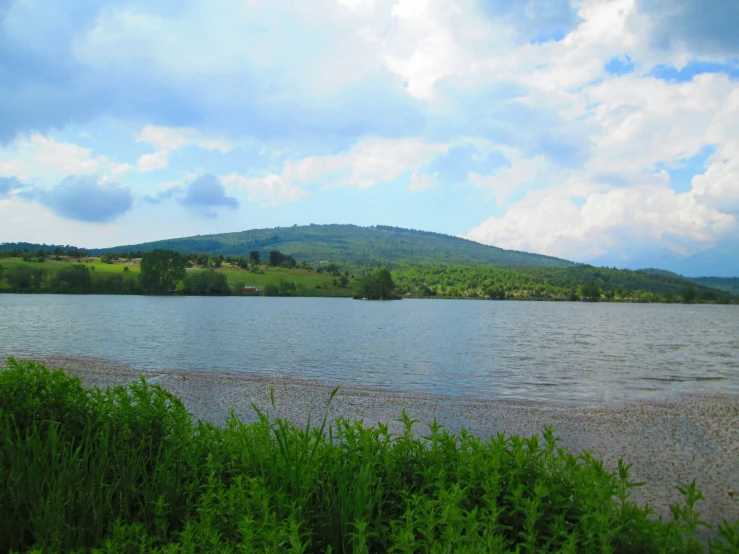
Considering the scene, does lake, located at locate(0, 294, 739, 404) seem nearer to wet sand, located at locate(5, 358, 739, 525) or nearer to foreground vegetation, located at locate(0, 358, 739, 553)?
wet sand, located at locate(5, 358, 739, 525)

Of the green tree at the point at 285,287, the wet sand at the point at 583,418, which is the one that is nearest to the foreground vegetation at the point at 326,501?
the wet sand at the point at 583,418

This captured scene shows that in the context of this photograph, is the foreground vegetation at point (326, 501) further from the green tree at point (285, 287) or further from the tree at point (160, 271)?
the green tree at point (285, 287)

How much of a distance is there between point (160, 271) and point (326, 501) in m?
182

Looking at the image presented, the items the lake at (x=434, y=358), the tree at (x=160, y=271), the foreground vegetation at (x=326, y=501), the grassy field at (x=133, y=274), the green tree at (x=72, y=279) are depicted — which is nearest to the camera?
the foreground vegetation at (x=326, y=501)

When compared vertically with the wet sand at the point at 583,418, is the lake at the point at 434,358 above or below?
below

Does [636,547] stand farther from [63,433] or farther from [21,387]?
[21,387]

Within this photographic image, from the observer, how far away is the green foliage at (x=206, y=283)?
179125mm

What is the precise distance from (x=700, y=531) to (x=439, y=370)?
2036 cm

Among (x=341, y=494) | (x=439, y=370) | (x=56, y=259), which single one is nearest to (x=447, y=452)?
(x=341, y=494)

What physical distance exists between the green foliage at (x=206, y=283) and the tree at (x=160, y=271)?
12.2 feet

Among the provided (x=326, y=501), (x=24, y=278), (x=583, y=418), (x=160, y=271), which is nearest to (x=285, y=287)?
(x=160, y=271)

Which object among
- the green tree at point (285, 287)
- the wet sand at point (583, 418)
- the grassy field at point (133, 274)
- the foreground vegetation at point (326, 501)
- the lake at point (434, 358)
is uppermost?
the grassy field at point (133, 274)

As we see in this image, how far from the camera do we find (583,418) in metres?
16.9

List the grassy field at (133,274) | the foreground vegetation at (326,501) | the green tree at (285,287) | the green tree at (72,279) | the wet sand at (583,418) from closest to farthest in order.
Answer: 1. the foreground vegetation at (326,501)
2. the wet sand at (583,418)
3. the green tree at (72,279)
4. the grassy field at (133,274)
5. the green tree at (285,287)
